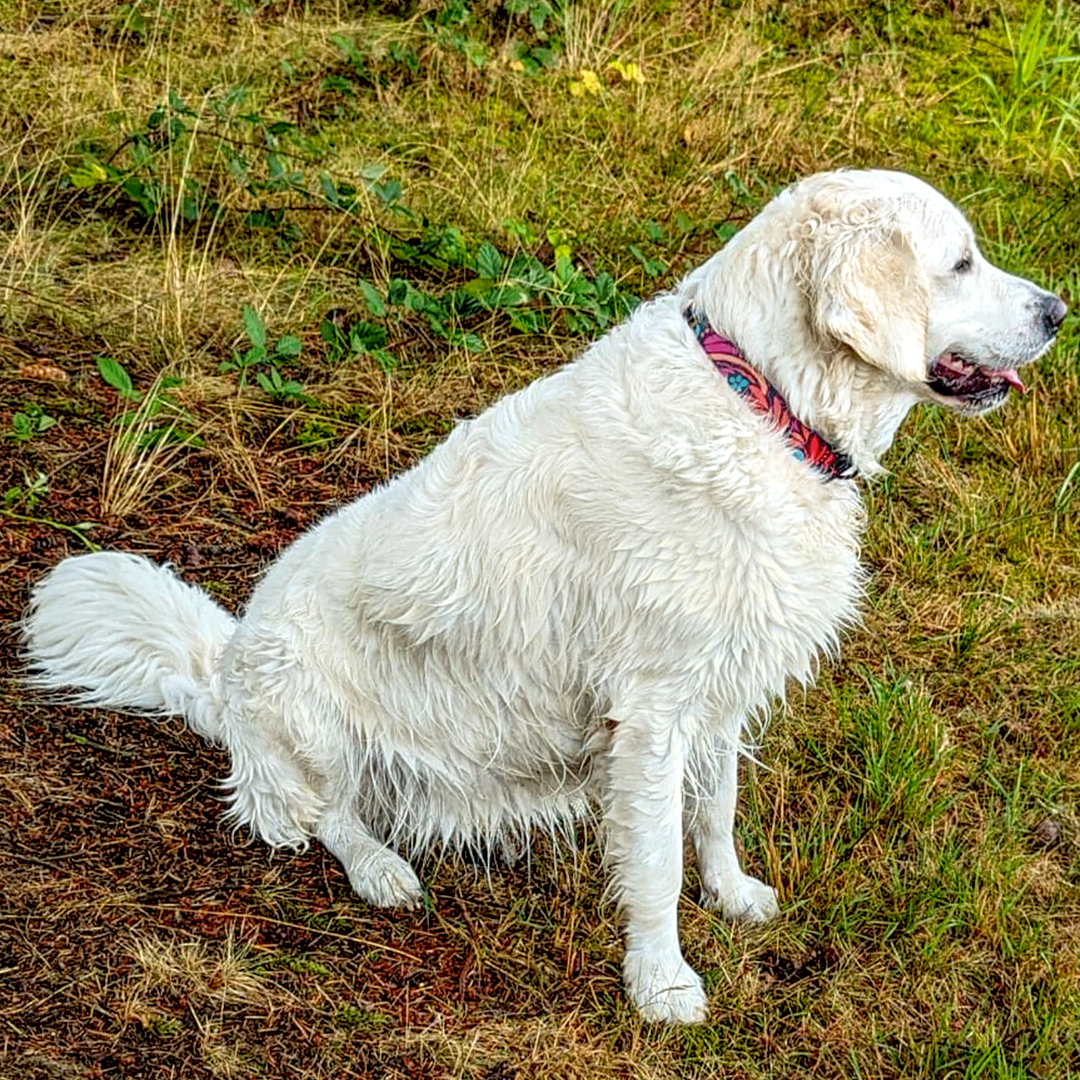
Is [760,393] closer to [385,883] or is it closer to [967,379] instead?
[967,379]

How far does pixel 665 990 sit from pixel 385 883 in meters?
0.67

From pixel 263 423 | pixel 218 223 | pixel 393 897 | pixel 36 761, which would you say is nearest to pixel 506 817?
pixel 393 897

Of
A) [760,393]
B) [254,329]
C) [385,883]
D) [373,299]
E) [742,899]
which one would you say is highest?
[760,393]

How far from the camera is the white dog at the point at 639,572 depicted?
285cm

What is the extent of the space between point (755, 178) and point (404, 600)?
126 inches

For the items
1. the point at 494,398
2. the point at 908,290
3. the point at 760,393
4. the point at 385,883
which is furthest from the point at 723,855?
the point at 494,398

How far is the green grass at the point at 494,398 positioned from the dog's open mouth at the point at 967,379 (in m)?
0.92

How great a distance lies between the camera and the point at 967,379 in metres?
3.03

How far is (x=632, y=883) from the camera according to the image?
3066 millimetres

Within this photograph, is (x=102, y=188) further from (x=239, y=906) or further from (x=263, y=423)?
(x=239, y=906)

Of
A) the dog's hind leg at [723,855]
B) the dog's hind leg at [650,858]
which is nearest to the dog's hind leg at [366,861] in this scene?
the dog's hind leg at [650,858]

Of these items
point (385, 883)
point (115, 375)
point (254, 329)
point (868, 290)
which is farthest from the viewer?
point (254, 329)

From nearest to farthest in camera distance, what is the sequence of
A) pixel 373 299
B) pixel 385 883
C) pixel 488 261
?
pixel 385 883 → pixel 373 299 → pixel 488 261

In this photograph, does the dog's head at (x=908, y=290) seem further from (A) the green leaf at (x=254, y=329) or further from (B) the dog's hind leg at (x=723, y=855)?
(A) the green leaf at (x=254, y=329)
